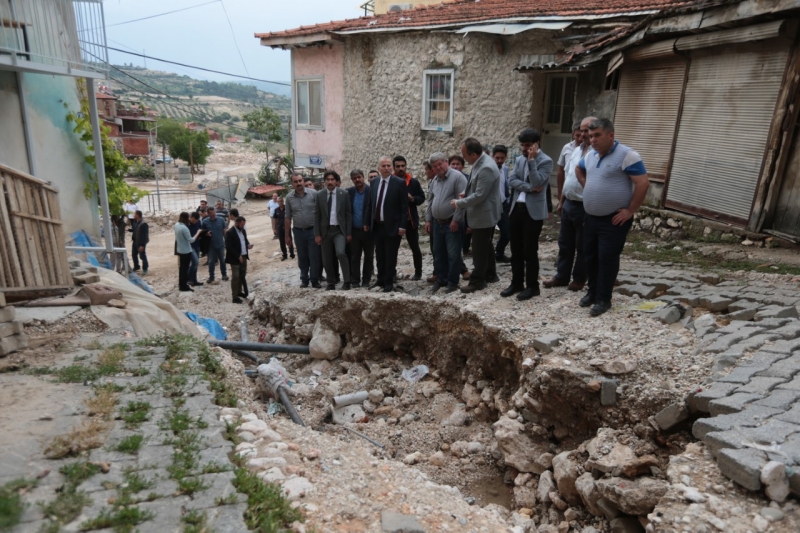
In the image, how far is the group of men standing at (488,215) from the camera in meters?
4.71

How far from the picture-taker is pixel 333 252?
315 inches

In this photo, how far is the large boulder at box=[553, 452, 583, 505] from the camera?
3.91 meters

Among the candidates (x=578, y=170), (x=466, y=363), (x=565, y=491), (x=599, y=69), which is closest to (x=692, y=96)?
(x=599, y=69)

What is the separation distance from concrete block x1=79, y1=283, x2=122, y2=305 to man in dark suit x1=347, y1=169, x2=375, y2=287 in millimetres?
3213

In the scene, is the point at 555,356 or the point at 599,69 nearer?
the point at 555,356

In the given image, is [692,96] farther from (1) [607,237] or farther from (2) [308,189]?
(2) [308,189]

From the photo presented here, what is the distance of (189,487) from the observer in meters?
2.80

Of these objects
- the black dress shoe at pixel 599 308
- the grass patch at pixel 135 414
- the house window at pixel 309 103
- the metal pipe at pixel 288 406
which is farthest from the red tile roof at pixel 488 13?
the grass patch at pixel 135 414

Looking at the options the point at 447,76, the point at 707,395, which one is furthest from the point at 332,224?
the point at 447,76

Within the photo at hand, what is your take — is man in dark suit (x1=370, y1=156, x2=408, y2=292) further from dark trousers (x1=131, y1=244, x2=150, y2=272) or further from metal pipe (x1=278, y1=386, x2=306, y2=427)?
dark trousers (x1=131, y1=244, x2=150, y2=272)

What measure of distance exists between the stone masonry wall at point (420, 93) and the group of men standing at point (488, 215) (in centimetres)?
509

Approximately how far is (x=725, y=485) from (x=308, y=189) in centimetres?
689

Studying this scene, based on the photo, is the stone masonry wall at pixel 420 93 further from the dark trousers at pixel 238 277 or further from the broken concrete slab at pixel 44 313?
the broken concrete slab at pixel 44 313

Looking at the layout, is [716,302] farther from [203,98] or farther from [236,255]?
[203,98]
